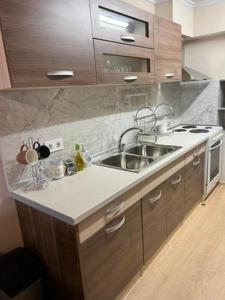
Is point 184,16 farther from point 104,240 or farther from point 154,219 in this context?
point 104,240

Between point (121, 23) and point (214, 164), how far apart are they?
2.07 metres

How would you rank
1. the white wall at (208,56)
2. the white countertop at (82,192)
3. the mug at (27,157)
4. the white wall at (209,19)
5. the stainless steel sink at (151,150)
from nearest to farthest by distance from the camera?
1. the white countertop at (82,192)
2. the mug at (27,157)
3. the stainless steel sink at (151,150)
4. the white wall at (209,19)
5. the white wall at (208,56)

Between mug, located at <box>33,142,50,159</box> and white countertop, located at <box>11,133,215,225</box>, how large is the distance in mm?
193

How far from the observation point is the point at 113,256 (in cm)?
135

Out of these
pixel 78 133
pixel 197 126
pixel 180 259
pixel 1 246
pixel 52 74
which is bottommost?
pixel 180 259

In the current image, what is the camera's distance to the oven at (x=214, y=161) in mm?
2623

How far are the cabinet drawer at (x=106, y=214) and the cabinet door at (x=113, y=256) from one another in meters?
0.04

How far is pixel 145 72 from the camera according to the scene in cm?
189

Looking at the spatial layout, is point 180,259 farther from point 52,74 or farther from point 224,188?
point 52,74

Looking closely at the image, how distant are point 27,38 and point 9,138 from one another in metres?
0.60

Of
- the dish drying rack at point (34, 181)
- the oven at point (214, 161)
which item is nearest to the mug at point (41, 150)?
the dish drying rack at point (34, 181)

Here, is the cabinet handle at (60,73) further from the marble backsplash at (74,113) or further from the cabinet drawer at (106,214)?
the cabinet drawer at (106,214)

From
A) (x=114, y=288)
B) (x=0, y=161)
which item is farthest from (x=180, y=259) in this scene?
(x=0, y=161)

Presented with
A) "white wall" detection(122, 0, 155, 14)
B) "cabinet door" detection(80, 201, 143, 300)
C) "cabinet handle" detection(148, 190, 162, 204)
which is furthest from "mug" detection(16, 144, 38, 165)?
"white wall" detection(122, 0, 155, 14)
